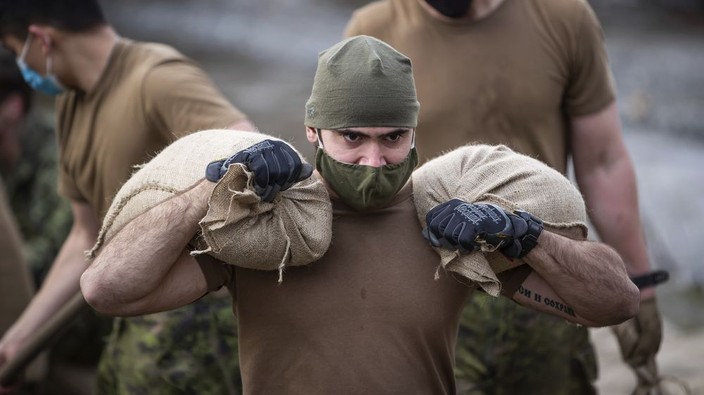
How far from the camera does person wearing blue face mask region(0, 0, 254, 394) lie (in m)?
4.79

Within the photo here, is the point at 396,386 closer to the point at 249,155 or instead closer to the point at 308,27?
the point at 249,155

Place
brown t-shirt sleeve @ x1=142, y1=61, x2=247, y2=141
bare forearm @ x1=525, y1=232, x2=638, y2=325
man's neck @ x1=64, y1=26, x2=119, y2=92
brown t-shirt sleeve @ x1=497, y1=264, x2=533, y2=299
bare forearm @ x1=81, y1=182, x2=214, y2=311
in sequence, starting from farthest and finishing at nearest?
man's neck @ x1=64, y1=26, x2=119, y2=92 < brown t-shirt sleeve @ x1=142, y1=61, x2=247, y2=141 < brown t-shirt sleeve @ x1=497, y1=264, x2=533, y2=299 < bare forearm @ x1=525, y1=232, x2=638, y2=325 < bare forearm @ x1=81, y1=182, x2=214, y2=311

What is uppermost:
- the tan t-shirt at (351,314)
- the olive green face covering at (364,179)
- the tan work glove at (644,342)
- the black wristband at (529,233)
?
the olive green face covering at (364,179)

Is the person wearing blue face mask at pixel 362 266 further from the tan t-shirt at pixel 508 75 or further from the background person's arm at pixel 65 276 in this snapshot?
the background person's arm at pixel 65 276

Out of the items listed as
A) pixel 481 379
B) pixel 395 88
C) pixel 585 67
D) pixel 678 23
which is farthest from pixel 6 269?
pixel 678 23

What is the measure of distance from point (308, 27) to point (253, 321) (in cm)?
1335

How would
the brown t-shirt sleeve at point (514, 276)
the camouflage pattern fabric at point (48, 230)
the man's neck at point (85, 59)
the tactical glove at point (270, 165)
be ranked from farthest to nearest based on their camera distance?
the camouflage pattern fabric at point (48, 230) < the man's neck at point (85, 59) < the brown t-shirt sleeve at point (514, 276) < the tactical glove at point (270, 165)

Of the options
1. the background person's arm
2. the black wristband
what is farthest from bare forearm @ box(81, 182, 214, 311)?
the background person's arm

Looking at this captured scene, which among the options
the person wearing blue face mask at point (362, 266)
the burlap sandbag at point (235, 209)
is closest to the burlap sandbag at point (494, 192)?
the person wearing blue face mask at point (362, 266)

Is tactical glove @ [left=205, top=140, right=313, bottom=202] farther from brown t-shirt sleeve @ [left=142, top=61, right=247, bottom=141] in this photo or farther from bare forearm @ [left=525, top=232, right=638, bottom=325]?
brown t-shirt sleeve @ [left=142, top=61, right=247, bottom=141]

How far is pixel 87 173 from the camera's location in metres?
5.02

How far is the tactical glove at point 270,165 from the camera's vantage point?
310cm

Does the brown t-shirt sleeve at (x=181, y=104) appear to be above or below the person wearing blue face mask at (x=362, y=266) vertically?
below

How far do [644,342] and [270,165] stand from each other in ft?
7.63
